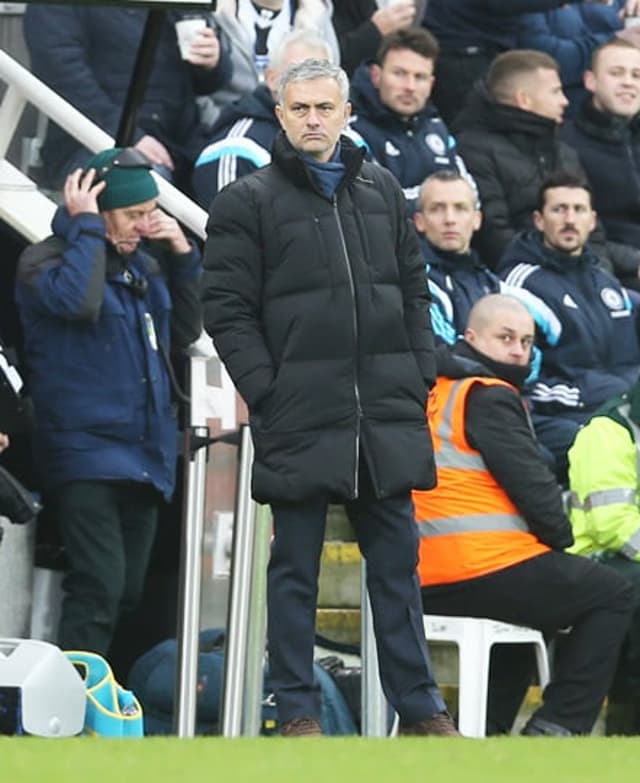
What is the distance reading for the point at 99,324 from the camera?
10836 millimetres

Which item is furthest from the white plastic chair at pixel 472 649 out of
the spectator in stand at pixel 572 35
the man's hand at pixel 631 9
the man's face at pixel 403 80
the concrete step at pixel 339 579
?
the man's hand at pixel 631 9

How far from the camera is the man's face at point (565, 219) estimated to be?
524 inches

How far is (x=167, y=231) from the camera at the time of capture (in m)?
11.3

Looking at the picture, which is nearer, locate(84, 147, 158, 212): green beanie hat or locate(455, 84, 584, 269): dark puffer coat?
locate(84, 147, 158, 212): green beanie hat

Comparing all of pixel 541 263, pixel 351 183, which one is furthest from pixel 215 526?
pixel 541 263

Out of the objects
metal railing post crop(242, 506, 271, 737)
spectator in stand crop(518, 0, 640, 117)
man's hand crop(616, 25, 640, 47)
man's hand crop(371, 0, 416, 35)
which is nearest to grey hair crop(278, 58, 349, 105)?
metal railing post crop(242, 506, 271, 737)

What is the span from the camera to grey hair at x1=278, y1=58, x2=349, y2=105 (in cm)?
877

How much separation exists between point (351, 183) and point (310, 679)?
158 cm

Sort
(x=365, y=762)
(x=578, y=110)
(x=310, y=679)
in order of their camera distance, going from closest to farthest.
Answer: (x=365, y=762) < (x=310, y=679) < (x=578, y=110)

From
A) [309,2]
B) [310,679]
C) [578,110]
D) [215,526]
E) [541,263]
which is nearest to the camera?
[310,679]

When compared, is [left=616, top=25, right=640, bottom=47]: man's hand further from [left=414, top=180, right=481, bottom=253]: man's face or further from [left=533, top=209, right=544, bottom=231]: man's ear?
[left=414, top=180, right=481, bottom=253]: man's face

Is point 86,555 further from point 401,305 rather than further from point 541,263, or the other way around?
point 541,263

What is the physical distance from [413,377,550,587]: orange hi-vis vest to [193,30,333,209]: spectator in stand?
2.13 metres

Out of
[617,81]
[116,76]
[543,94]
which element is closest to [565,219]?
[543,94]
